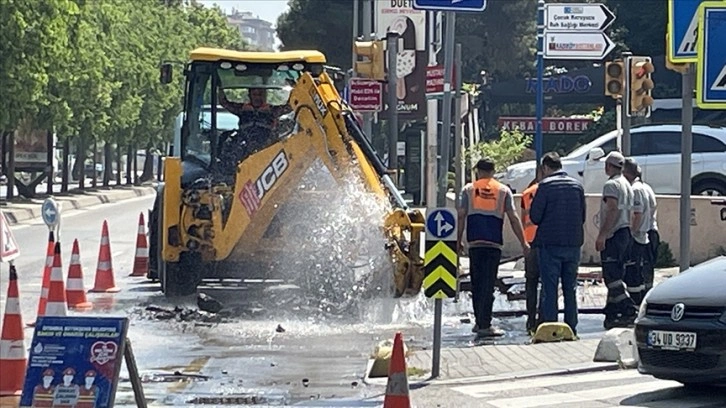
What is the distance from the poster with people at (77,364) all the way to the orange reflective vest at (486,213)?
6040mm

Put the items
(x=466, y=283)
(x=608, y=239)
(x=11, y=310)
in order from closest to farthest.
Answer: (x=11, y=310) → (x=608, y=239) → (x=466, y=283)

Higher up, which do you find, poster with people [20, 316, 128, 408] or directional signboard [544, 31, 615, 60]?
directional signboard [544, 31, 615, 60]

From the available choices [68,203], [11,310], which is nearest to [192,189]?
[11,310]

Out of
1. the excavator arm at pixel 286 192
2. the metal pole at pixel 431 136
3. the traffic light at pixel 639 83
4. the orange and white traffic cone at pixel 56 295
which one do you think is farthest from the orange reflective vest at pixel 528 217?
the orange and white traffic cone at pixel 56 295

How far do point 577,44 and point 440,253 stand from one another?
953cm

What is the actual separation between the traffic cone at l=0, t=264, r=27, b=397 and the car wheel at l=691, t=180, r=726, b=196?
59.2 ft

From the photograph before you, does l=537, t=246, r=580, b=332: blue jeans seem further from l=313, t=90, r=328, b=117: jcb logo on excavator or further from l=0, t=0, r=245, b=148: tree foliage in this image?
l=0, t=0, r=245, b=148: tree foliage

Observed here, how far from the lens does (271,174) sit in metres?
16.7

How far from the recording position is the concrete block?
12.4 metres

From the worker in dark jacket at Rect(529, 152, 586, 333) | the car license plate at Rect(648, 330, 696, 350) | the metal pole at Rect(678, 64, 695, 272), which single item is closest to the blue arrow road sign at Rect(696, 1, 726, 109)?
the metal pole at Rect(678, 64, 695, 272)

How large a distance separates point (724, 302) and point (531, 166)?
1974 cm

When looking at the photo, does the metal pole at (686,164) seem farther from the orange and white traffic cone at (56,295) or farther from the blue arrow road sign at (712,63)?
the orange and white traffic cone at (56,295)

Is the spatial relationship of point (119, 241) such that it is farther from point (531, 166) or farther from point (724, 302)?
point (724, 302)

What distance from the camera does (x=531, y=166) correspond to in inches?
1177
